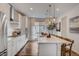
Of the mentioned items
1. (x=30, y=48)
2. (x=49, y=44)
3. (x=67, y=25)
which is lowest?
(x=30, y=48)

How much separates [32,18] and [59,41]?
3.09ft

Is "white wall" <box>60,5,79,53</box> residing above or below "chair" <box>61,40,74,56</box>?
above

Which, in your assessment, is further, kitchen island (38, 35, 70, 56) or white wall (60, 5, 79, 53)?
kitchen island (38, 35, 70, 56)

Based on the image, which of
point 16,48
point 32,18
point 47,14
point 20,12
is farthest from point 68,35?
point 16,48

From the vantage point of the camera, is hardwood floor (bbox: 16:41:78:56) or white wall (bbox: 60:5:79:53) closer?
A: white wall (bbox: 60:5:79:53)

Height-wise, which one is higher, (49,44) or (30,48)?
(49,44)

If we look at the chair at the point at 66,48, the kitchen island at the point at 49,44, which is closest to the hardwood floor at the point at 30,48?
the kitchen island at the point at 49,44

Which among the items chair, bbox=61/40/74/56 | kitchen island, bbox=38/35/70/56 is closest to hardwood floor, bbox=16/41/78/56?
kitchen island, bbox=38/35/70/56

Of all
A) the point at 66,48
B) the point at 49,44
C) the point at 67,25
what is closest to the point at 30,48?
the point at 49,44

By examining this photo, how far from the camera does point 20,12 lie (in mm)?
3268

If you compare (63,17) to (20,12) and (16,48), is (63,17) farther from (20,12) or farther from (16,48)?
(16,48)

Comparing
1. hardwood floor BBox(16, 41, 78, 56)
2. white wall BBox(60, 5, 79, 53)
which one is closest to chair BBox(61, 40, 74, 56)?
white wall BBox(60, 5, 79, 53)

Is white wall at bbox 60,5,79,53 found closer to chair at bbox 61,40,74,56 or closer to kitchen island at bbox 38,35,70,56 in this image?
chair at bbox 61,40,74,56

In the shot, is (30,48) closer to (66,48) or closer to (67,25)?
(66,48)
